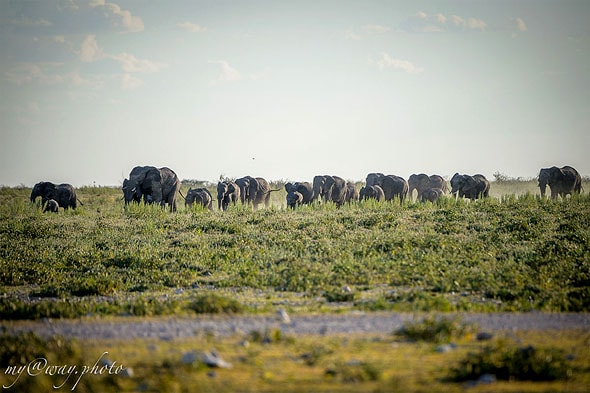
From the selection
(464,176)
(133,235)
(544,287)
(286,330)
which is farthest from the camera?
(464,176)

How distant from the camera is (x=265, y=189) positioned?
166 feet

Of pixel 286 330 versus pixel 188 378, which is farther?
pixel 286 330

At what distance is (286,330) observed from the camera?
35.6 ft

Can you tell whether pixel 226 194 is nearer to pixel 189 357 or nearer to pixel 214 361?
pixel 189 357

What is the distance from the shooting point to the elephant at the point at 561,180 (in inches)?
1869

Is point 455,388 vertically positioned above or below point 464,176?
below

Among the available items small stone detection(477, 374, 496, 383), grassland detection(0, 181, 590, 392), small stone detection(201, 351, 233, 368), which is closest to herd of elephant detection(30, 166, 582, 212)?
grassland detection(0, 181, 590, 392)

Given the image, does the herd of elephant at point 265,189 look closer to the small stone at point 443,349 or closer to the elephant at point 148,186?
the elephant at point 148,186

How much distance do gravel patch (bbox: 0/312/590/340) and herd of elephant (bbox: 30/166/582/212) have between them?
28.0m

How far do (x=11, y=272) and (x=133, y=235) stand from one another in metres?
6.88

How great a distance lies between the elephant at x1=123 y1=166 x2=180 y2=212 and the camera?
130 feet

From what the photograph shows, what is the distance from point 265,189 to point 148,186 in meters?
12.7

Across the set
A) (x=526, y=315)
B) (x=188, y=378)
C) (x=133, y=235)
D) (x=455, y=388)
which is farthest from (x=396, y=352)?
(x=133, y=235)

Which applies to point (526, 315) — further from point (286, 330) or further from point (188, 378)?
point (188, 378)
